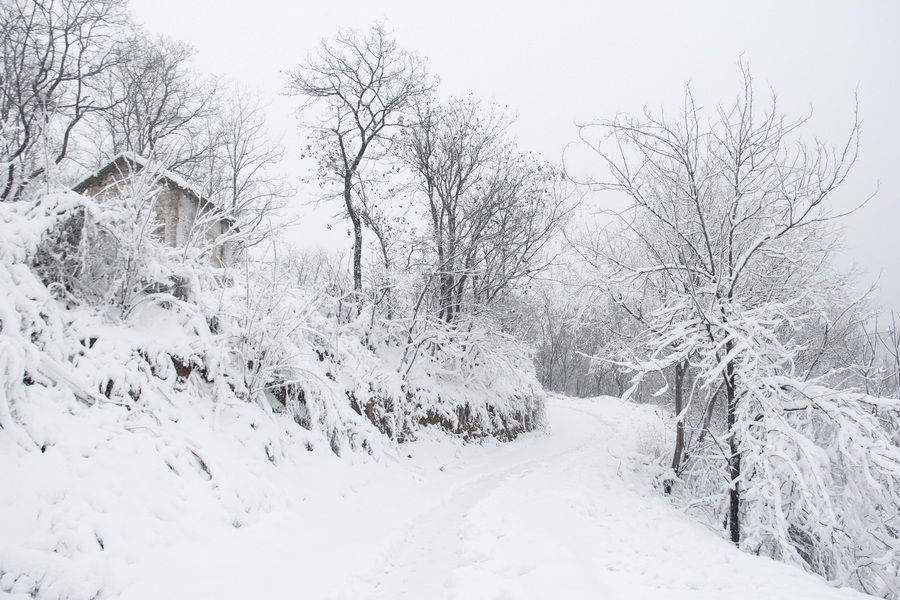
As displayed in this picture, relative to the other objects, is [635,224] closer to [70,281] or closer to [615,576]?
[615,576]

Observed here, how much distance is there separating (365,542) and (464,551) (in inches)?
46.7

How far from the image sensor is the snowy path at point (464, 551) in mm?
4188

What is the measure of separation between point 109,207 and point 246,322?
7.48 feet

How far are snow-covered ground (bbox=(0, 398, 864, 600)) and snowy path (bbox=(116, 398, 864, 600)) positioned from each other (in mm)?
20

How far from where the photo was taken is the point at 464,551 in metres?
5.34

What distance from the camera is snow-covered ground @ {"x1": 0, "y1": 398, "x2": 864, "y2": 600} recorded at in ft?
12.5

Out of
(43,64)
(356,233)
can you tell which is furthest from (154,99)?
(356,233)

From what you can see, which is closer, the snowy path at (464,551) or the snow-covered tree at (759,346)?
the snowy path at (464,551)

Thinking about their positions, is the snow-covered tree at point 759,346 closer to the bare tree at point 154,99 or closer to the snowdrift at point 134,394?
the snowdrift at point 134,394

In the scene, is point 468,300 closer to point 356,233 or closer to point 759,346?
point 356,233

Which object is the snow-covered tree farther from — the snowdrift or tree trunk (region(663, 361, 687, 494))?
the snowdrift

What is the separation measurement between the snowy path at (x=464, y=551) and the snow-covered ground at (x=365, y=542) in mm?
20

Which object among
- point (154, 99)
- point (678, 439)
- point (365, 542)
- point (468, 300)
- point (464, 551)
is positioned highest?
point (154, 99)

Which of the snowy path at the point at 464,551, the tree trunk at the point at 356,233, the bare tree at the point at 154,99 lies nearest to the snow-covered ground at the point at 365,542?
the snowy path at the point at 464,551
